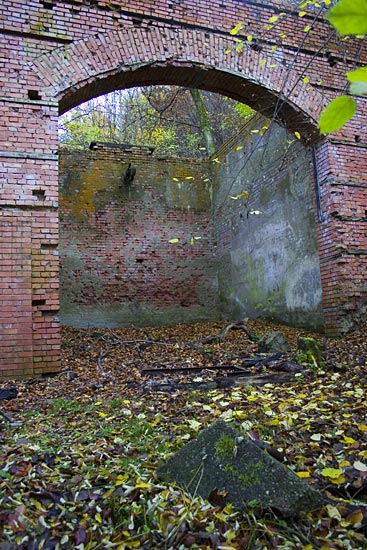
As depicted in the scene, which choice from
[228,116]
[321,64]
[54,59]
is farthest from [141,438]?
[228,116]

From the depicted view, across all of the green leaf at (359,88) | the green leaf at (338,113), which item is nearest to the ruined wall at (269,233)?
the green leaf at (338,113)

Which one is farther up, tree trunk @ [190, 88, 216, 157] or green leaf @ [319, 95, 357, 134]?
tree trunk @ [190, 88, 216, 157]

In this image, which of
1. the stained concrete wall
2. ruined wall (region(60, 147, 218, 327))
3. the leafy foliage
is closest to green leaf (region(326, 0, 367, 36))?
the leafy foliage

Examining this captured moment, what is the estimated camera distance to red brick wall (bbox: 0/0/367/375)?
20.4 feet

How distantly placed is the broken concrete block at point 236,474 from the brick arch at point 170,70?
5201 millimetres

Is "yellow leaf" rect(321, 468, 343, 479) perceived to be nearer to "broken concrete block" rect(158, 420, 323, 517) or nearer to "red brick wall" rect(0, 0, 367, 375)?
"broken concrete block" rect(158, 420, 323, 517)

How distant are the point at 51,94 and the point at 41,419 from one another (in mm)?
4787

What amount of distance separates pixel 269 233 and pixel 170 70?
500cm

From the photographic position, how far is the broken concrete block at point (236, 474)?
82.6 inches

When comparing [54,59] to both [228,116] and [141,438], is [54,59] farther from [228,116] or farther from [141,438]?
[228,116]

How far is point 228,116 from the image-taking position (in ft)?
64.2

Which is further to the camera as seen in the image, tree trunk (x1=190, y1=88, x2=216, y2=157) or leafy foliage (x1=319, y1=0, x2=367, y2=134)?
tree trunk (x1=190, y1=88, x2=216, y2=157)

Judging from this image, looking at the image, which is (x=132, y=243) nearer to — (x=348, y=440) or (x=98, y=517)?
(x=348, y=440)

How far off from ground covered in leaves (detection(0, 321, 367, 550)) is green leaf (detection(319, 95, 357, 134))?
5.89 ft
